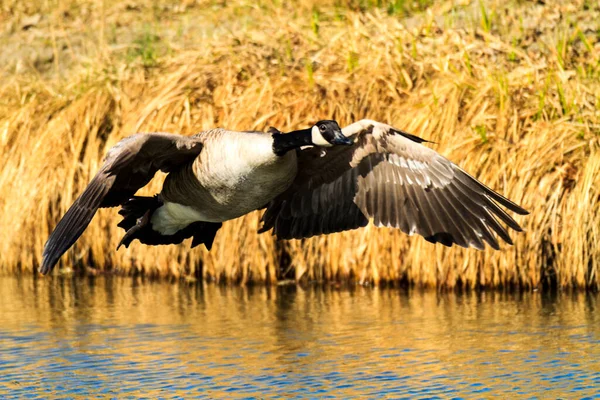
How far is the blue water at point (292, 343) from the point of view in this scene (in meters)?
7.63

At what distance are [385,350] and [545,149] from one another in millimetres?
3336

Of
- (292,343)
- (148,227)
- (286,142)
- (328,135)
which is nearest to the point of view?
(286,142)

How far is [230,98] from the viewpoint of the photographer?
Result: 41.1 ft

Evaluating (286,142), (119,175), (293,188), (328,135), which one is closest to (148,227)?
(119,175)

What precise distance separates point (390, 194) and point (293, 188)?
0.87m

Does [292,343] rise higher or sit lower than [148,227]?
lower

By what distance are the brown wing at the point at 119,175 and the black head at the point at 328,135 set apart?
2.93 ft

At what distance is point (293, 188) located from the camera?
877cm

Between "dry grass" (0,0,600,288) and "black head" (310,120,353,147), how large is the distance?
389cm

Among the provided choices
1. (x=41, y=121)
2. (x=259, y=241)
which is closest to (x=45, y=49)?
(x=41, y=121)

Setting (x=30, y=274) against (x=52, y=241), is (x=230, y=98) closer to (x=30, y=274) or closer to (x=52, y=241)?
(x=30, y=274)

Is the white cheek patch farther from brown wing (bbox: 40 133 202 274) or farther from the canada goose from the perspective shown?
brown wing (bbox: 40 133 202 274)

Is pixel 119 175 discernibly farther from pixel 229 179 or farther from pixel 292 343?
pixel 292 343

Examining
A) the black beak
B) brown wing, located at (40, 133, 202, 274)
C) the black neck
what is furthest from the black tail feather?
the black beak
